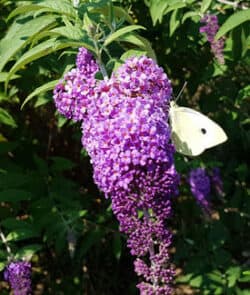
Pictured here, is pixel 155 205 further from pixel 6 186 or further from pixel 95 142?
pixel 6 186

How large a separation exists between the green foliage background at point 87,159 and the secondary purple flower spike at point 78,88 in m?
0.07

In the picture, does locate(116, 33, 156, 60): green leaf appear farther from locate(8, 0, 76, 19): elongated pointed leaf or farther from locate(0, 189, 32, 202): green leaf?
locate(0, 189, 32, 202): green leaf

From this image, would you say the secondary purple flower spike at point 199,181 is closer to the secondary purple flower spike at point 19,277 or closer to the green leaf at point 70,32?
the secondary purple flower spike at point 19,277

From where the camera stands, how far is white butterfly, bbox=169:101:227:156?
2.49 m

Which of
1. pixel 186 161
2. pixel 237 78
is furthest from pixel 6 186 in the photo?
pixel 237 78

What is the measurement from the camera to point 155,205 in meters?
2.02

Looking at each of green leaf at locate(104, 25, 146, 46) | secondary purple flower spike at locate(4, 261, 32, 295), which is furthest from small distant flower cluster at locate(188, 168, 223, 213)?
green leaf at locate(104, 25, 146, 46)

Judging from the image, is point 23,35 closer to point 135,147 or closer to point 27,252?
point 135,147

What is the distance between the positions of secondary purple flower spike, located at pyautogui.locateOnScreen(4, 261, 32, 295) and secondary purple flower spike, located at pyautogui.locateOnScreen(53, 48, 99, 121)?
1.02 meters

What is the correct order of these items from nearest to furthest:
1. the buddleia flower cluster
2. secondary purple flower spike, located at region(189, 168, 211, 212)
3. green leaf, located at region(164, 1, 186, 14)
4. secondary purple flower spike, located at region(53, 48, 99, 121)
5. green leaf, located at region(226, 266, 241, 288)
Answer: the buddleia flower cluster, secondary purple flower spike, located at region(53, 48, 99, 121), green leaf, located at region(164, 1, 186, 14), green leaf, located at region(226, 266, 241, 288), secondary purple flower spike, located at region(189, 168, 211, 212)

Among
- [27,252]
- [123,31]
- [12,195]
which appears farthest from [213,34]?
[27,252]

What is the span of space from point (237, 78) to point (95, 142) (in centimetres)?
210

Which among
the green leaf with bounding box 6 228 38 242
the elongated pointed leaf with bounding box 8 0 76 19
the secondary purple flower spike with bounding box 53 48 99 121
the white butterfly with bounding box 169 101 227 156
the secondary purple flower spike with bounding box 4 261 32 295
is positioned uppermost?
the elongated pointed leaf with bounding box 8 0 76 19

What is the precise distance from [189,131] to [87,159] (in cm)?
235
